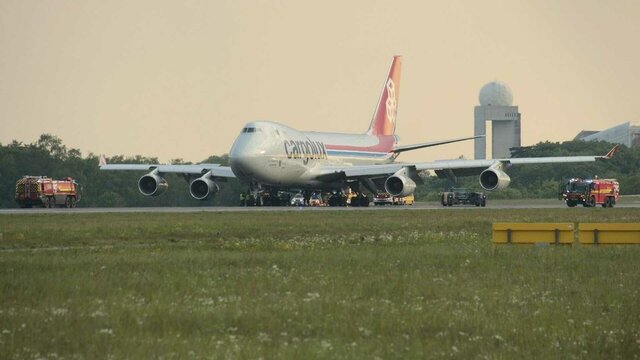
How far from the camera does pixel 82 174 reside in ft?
418

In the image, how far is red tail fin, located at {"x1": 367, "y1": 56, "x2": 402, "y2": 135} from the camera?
94688mm

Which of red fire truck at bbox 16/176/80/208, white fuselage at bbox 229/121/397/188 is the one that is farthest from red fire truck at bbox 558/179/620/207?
red fire truck at bbox 16/176/80/208

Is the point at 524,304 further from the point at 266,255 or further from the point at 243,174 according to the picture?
the point at 243,174

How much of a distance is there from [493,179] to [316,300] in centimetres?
5663

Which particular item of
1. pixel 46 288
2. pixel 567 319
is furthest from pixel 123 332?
pixel 567 319

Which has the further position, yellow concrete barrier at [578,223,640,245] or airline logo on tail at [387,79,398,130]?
airline logo on tail at [387,79,398,130]

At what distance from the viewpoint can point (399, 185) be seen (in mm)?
74875

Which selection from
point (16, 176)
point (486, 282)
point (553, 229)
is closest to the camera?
point (486, 282)

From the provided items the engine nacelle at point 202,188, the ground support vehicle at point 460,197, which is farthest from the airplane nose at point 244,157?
the ground support vehicle at point 460,197

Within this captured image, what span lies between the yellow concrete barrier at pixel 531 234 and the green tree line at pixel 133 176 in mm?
72433

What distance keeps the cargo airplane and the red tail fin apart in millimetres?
4956

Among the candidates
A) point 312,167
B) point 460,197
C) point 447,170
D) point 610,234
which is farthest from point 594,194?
point 610,234

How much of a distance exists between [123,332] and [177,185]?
370ft

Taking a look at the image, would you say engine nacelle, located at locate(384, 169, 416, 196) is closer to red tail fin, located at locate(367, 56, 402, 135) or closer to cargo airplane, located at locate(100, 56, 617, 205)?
cargo airplane, located at locate(100, 56, 617, 205)
